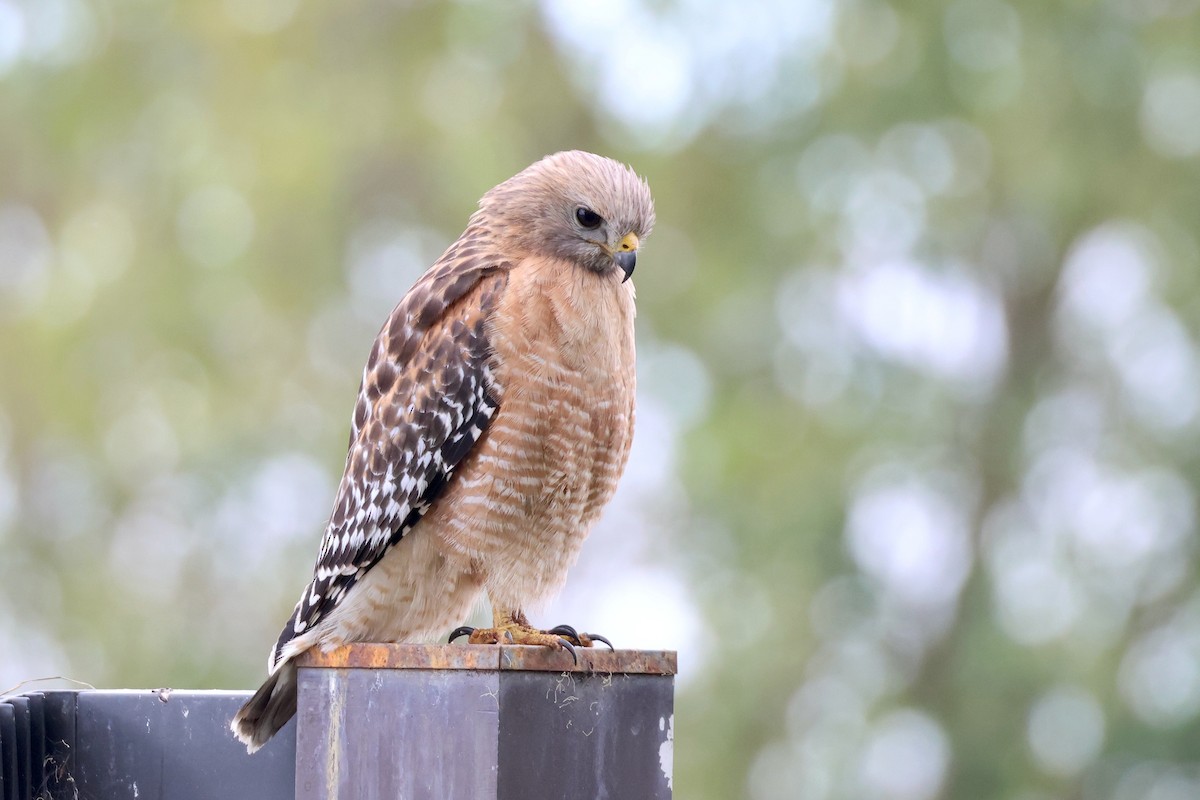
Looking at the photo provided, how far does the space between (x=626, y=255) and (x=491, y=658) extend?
1260 millimetres

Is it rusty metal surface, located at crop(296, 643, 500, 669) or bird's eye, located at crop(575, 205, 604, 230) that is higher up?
bird's eye, located at crop(575, 205, 604, 230)

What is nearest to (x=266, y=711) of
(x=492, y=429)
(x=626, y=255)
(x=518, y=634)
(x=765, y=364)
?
(x=518, y=634)

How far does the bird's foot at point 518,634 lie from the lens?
9.97ft

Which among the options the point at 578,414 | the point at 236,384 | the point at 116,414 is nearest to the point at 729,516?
the point at 236,384

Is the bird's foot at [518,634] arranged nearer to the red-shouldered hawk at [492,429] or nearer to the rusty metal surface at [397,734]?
the red-shouldered hawk at [492,429]

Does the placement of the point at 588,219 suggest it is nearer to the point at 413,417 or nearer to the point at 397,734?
the point at 413,417

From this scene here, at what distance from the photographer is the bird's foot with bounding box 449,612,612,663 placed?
9.97 ft

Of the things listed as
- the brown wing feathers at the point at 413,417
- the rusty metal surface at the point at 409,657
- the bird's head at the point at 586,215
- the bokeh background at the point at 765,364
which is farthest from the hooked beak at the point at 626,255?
the bokeh background at the point at 765,364

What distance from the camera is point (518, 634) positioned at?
10.4 ft

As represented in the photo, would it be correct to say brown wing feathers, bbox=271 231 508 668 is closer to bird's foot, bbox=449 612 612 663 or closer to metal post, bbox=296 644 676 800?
bird's foot, bbox=449 612 612 663

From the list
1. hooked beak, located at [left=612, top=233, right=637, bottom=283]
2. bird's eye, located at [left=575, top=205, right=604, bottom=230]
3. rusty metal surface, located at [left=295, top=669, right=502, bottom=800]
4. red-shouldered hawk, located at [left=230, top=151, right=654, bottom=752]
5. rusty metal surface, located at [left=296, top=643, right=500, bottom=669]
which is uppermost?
bird's eye, located at [left=575, top=205, right=604, bottom=230]

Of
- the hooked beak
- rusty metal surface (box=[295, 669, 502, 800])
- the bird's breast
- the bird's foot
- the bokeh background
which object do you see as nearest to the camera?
rusty metal surface (box=[295, 669, 502, 800])

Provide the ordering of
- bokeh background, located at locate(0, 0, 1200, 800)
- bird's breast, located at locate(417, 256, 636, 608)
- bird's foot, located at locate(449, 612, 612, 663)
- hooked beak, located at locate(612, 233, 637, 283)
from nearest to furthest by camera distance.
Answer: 1. bird's foot, located at locate(449, 612, 612, 663)
2. bird's breast, located at locate(417, 256, 636, 608)
3. hooked beak, located at locate(612, 233, 637, 283)
4. bokeh background, located at locate(0, 0, 1200, 800)

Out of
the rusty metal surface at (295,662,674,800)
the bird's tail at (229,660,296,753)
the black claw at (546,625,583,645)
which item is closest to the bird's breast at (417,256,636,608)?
the black claw at (546,625,583,645)
